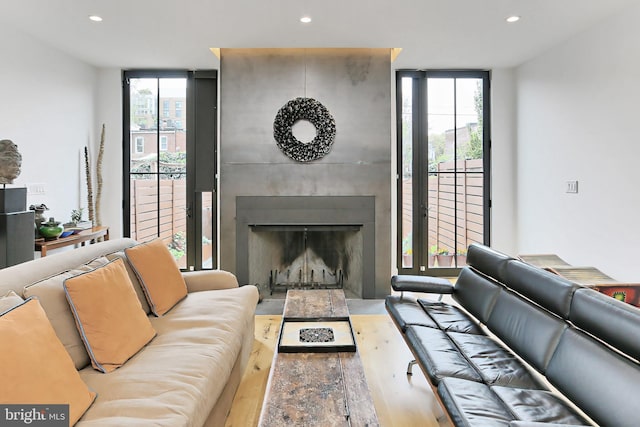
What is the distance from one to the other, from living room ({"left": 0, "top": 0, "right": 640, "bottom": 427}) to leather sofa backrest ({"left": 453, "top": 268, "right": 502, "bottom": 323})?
5.16 ft

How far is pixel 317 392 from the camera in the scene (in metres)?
1.60

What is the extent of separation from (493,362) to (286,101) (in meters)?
3.42

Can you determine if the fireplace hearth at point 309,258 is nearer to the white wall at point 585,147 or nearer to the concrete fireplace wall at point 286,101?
the concrete fireplace wall at point 286,101

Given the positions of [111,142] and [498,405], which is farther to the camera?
[111,142]

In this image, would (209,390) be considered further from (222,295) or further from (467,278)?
(467,278)

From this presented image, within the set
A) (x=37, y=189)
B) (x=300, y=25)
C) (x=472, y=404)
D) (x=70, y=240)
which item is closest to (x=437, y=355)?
(x=472, y=404)

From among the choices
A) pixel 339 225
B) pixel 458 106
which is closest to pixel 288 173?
pixel 339 225

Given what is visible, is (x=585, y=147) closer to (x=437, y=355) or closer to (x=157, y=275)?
(x=437, y=355)

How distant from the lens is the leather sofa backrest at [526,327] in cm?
174

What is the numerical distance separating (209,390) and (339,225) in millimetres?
2870

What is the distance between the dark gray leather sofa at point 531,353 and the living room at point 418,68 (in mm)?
1800

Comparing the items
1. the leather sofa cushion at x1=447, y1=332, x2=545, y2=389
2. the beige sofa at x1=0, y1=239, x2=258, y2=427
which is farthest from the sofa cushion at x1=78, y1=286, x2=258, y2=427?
the leather sofa cushion at x1=447, y1=332, x2=545, y2=389

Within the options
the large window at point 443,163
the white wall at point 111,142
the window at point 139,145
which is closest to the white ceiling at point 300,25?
the white wall at point 111,142

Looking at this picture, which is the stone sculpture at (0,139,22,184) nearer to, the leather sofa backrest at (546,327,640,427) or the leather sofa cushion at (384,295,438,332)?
the leather sofa cushion at (384,295,438,332)
